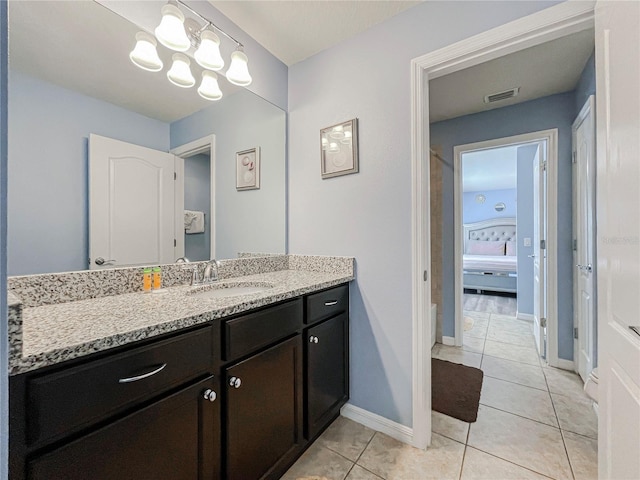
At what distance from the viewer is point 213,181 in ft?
5.51

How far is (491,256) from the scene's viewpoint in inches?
244

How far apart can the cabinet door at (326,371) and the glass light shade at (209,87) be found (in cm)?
144

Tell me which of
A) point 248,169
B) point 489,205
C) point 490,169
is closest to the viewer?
point 248,169

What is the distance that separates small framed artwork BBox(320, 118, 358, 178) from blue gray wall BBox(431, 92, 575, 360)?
1694 millimetres

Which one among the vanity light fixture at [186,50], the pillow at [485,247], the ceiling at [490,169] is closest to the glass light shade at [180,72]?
the vanity light fixture at [186,50]

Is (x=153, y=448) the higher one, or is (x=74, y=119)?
(x=74, y=119)

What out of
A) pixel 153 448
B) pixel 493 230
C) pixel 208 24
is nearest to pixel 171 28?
pixel 208 24

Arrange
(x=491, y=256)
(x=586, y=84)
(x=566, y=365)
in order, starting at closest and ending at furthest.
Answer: (x=586, y=84), (x=566, y=365), (x=491, y=256)

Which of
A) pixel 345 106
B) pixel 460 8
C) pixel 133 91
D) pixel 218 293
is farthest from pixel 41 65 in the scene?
pixel 460 8

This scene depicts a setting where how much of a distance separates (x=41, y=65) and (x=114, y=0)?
44 cm

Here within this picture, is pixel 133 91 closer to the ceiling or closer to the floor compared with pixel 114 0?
closer to the floor

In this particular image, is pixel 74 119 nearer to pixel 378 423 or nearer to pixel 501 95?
pixel 378 423

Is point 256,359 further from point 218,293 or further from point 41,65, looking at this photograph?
point 41,65

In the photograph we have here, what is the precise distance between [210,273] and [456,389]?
1.96 m
